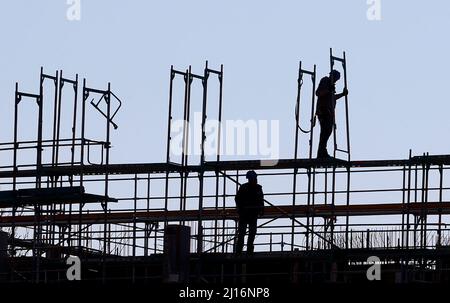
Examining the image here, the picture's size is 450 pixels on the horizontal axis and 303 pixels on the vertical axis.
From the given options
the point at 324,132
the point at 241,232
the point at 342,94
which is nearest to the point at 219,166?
the point at 241,232

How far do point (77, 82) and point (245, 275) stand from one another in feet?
36.9

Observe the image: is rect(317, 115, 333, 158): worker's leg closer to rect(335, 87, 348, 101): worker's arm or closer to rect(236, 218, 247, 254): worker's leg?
rect(335, 87, 348, 101): worker's arm

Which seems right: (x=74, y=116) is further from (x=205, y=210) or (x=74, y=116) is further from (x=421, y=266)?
(x=421, y=266)

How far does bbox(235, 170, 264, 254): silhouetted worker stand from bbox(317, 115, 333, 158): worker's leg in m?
1.88

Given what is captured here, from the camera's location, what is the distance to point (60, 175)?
59375 mm

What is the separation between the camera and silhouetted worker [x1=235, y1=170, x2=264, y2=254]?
2149 inches

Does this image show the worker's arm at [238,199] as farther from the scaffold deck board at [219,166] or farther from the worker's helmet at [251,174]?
the scaffold deck board at [219,166]

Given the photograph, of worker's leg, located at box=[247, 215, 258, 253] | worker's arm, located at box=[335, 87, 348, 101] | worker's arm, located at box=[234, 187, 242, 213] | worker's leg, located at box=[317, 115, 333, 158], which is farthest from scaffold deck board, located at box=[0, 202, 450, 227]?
worker's arm, located at box=[335, 87, 348, 101]

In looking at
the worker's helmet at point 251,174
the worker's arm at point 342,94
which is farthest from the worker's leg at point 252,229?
the worker's arm at point 342,94

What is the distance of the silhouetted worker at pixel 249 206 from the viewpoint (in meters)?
54.6

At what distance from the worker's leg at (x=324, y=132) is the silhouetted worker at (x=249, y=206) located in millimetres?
1875

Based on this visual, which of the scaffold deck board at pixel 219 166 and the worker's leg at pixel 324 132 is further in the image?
the worker's leg at pixel 324 132
